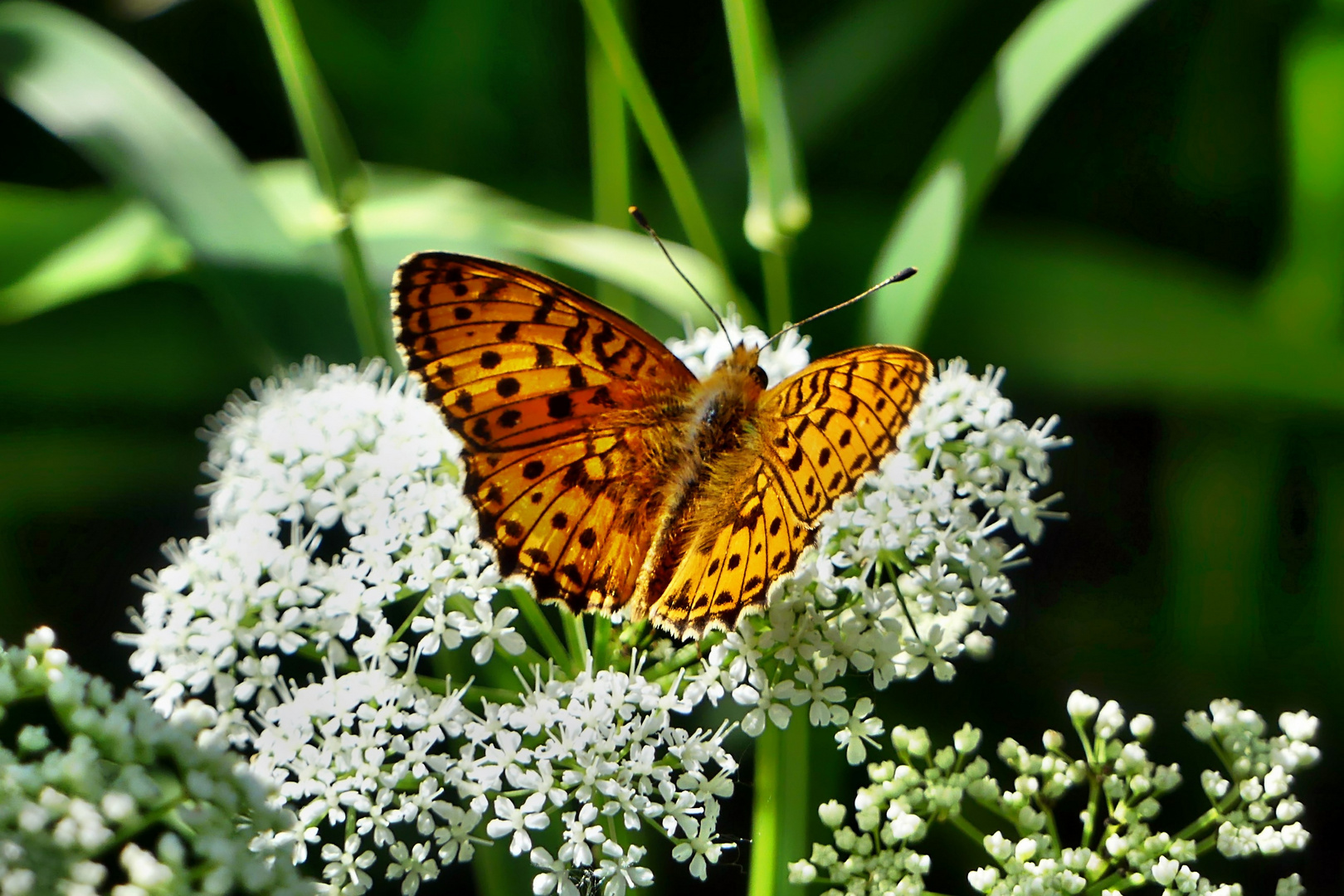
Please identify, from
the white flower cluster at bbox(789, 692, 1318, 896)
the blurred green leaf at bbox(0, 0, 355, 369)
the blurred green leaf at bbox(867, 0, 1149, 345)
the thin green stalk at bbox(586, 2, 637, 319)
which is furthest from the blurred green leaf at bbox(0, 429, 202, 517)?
the white flower cluster at bbox(789, 692, 1318, 896)

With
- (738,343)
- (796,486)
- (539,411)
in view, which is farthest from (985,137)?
(539,411)

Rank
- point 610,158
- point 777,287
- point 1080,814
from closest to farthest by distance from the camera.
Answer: point 1080,814 < point 777,287 < point 610,158

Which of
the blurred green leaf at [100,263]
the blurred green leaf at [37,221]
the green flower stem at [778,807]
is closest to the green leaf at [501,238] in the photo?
the blurred green leaf at [100,263]

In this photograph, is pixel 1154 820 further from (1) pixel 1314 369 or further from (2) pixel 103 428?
(2) pixel 103 428

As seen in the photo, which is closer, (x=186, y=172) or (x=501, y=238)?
(x=186, y=172)

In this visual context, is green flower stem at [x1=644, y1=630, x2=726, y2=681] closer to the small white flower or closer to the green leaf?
the small white flower

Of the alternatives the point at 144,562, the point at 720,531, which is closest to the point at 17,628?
the point at 144,562

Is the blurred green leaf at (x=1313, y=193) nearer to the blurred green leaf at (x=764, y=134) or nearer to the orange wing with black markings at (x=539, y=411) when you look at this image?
the blurred green leaf at (x=764, y=134)

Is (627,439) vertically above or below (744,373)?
below

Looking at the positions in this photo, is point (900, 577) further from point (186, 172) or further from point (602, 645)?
point (186, 172)
